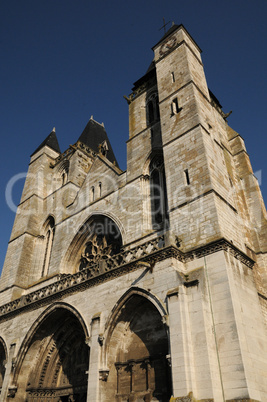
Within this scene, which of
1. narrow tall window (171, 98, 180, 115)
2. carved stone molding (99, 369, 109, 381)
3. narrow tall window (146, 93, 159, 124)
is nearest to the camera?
carved stone molding (99, 369, 109, 381)

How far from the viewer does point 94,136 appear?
22.4 m

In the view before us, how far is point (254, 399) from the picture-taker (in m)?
6.61

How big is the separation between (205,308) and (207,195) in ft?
10.2

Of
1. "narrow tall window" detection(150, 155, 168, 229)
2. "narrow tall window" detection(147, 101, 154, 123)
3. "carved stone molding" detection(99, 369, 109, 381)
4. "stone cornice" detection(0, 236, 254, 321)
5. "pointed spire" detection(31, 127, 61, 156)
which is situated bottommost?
"carved stone molding" detection(99, 369, 109, 381)

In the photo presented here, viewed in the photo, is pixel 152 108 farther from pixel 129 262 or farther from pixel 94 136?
pixel 129 262

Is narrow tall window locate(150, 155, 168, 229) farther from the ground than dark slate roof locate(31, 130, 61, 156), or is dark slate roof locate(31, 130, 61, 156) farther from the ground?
dark slate roof locate(31, 130, 61, 156)

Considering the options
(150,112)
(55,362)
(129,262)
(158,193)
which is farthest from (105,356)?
(150,112)

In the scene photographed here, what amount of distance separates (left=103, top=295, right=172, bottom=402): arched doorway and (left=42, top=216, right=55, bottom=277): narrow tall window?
283 inches

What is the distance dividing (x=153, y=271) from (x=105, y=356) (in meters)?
2.36

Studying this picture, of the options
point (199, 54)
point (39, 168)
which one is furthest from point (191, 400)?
point (39, 168)

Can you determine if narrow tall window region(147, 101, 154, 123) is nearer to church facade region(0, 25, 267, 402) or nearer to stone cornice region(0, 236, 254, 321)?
church facade region(0, 25, 267, 402)

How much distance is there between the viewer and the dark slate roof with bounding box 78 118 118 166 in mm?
21281

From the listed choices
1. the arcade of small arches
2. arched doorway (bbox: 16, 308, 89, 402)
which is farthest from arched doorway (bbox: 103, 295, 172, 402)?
arched doorway (bbox: 16, 308, 89, 402)

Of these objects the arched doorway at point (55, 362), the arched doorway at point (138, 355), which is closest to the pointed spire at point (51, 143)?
the arched doorway at point (55, 362)
